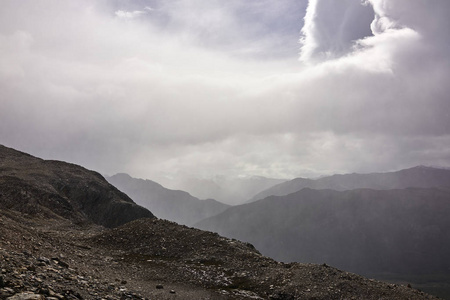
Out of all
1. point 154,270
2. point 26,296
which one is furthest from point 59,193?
point 26,296

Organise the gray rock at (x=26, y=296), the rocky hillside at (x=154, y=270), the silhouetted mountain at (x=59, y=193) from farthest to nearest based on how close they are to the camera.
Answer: the silhouetted mountain at (x=59, y=193) → the rocky hillside at (x=154, y=270) → the gray rock at (x=26, y=296)

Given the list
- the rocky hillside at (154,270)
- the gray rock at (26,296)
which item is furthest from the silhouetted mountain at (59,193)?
the gray rock at (26,296)

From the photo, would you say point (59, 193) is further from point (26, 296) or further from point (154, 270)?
point (26, 296)

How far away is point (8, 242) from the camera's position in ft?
74.4

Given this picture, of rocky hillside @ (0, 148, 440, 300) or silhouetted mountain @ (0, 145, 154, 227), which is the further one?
silhouetted mountain @ (0, 145, 154, 227)

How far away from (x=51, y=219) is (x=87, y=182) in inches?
1388

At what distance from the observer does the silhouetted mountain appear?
66.5 m

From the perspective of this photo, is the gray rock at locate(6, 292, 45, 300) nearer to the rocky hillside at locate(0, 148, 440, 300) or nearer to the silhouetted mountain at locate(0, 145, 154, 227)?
the rocky hillside at locate(0, 148, 440, 300)

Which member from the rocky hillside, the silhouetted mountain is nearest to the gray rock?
the rocky hillside

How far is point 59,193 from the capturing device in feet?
252

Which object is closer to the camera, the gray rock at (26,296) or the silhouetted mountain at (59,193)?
the gray rock at (26,296)

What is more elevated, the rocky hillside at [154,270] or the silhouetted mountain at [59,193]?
the silhouetted mountain at [59,193]

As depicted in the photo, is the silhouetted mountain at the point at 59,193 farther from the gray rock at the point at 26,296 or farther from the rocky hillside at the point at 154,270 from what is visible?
the gray rock at the point at 26,296

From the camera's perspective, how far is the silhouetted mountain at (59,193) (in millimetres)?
66500
